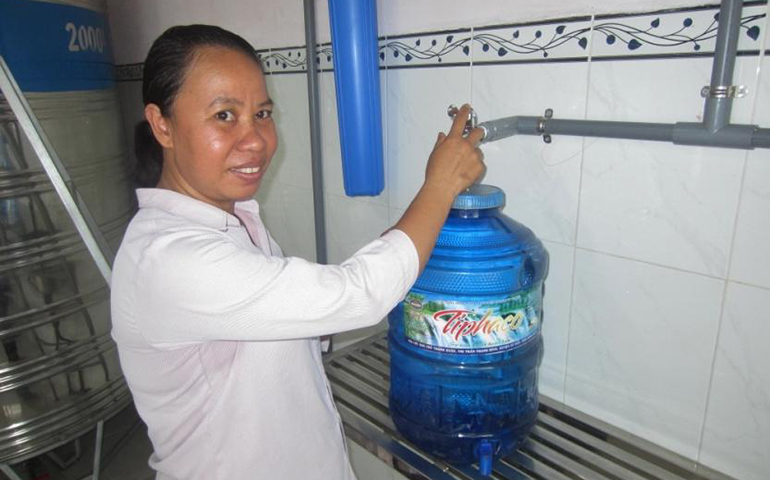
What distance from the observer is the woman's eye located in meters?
0.72

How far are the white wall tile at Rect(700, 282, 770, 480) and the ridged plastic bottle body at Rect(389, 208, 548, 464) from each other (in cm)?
30

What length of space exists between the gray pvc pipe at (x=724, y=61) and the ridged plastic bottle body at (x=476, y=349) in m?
0.38

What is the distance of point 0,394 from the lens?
1515 mm

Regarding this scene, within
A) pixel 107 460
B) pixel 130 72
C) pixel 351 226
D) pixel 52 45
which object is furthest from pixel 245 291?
pixel 130 72

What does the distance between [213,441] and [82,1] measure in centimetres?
155

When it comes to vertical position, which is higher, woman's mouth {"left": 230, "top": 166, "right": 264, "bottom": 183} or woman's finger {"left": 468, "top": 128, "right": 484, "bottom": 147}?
woman's finger {"left": 468, "top": 128, "right": 484, "bottom": 147}

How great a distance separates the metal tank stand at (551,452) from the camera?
36.0 inches

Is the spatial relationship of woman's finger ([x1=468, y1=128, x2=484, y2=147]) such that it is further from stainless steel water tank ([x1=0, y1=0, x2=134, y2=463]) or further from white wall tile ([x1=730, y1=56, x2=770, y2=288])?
stainless steel water tank ([x1=0, y1=0, x2=134, y2=463])

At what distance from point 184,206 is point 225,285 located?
0.19 meters

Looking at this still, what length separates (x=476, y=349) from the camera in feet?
2.97

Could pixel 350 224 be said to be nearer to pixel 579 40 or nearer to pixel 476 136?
pixel 476 136

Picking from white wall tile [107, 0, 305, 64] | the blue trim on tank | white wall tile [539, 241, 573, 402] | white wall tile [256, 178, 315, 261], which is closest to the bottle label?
white wall tile [539, 241, 573, 402]

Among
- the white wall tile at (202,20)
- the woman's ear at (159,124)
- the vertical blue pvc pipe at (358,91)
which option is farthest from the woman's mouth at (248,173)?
the white wall tile at (202,20)

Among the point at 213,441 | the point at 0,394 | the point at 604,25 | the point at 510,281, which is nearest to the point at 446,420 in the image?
the point at 510,281
